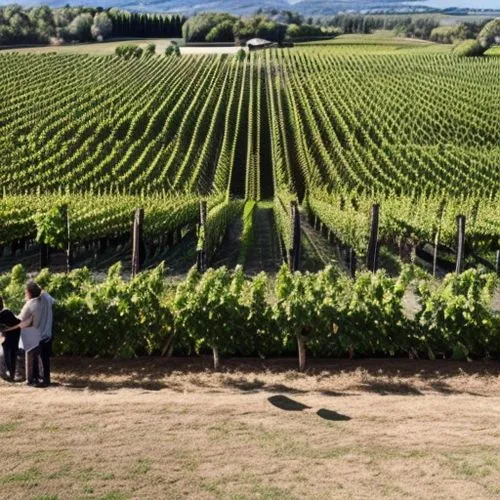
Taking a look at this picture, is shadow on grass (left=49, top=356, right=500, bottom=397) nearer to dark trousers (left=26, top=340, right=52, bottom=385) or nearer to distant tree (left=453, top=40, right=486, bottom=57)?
dark trousers (left=26, top=340, right=52, bottom=385)

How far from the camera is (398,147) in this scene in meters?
49.4

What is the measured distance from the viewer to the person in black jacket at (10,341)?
35.9ft

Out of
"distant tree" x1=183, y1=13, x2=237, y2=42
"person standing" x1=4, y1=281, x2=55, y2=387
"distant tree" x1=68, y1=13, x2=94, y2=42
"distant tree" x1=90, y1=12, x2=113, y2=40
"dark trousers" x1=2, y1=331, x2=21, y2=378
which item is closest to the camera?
"person standing" x1=4, y1=281, x2=55, y2=387

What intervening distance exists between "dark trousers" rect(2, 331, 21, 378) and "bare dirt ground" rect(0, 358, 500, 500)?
0.35 meters

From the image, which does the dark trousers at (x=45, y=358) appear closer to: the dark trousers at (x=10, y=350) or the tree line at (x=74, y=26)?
the dark trousers at (x=10, y=350)

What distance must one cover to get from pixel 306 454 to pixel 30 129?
4727cm

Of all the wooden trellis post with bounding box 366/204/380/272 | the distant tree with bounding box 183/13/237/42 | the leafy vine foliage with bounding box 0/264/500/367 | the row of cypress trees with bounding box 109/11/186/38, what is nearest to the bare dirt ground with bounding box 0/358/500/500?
the leafy vine foliage with bounding box 0/264/500/367

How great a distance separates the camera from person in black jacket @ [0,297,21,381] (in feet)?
35.9

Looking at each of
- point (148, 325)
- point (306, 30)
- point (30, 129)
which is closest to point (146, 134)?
point (30, 129)

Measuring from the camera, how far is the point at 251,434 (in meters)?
9.10

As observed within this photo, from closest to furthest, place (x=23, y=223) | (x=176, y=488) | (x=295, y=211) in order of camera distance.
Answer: (x=176, y=488) < (x=295, y=211) < (x=23, y=223)

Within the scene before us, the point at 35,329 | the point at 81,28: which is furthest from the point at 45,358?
the point at 81,28

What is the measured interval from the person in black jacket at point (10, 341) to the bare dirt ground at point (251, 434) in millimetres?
349

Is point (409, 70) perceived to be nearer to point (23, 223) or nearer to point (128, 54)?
point (128, 54)
